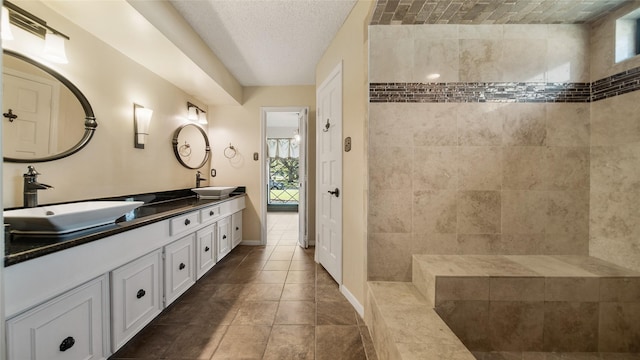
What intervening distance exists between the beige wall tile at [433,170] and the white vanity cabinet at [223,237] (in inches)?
85.8

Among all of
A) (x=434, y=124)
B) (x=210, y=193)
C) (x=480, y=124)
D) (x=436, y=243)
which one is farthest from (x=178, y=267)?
(x=480, y=124)

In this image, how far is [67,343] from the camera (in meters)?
1.10

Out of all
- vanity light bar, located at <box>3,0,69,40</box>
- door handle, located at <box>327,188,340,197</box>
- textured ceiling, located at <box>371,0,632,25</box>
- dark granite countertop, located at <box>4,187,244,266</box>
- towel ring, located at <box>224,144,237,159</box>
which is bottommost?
dark granite countertop, located at <box>4,187,244,266</box>

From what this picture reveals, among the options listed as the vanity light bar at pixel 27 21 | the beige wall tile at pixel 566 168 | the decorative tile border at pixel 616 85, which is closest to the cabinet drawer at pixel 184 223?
the vanity light bar at pixel 27 21

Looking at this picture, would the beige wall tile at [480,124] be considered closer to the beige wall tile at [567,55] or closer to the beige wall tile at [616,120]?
the beige wall tile at [567,55]

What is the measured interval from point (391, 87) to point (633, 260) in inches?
74.9

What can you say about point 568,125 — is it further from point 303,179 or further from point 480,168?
point 303,179

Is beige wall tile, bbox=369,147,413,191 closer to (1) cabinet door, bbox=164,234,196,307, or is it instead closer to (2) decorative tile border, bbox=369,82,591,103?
(2) decorative tile border, bbox=369,82,591,103

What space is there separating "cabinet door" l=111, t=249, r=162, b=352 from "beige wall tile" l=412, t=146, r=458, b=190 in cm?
195

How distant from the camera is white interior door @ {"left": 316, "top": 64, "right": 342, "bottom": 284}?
2.18 m

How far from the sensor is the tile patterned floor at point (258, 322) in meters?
1.47

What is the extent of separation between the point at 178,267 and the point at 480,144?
8.36 feet

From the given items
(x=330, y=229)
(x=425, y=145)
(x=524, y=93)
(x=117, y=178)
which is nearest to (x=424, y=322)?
(x=425, y=145)

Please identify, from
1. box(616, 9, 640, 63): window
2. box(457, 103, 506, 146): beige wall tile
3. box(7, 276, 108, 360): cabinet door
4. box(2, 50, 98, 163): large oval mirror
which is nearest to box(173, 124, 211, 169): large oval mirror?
box(2, 50, 98, 163): large oval mirror
